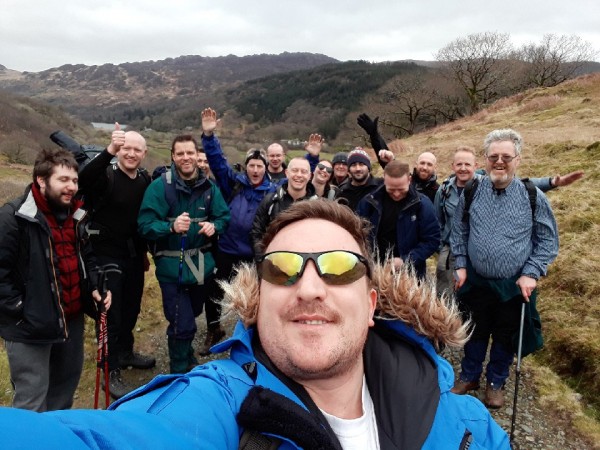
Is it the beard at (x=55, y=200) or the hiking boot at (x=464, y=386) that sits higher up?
the beard at (x=55, y=200)

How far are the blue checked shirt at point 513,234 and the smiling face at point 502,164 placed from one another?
10 cm

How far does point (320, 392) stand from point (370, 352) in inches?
15.5

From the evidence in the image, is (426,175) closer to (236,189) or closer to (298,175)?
(298,175)

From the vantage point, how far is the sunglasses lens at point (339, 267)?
182cm

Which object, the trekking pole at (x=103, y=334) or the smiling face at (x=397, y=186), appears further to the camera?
the smiling face at (x=397, y=186)

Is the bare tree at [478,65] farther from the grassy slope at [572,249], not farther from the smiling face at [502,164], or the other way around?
the smiling face at [502,164]

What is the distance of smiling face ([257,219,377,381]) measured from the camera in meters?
1.62

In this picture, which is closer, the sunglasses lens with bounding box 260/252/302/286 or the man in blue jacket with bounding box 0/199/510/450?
the man in blue jacket with bounding box 0/199/510/450

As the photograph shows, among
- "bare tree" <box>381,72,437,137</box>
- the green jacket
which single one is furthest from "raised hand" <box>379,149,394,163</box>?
"bare tree" <box>381,72,437,137</box>

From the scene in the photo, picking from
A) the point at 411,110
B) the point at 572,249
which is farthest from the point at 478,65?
the point at 572,249

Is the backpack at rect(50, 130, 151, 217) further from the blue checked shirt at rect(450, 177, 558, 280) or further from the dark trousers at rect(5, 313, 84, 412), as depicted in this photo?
the blue checked shirt at rect(450, 177, 558, 280)

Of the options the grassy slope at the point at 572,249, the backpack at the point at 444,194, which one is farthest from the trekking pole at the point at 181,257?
the grassy slope at the point at 572,249

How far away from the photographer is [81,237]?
328 cm

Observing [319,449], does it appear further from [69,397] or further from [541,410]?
[541,410]
